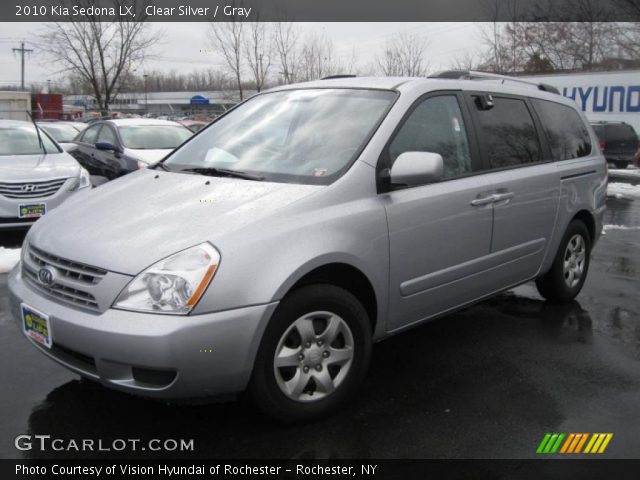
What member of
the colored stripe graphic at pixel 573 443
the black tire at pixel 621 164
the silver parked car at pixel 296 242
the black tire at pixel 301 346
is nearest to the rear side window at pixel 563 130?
Answer: the silver parked car at pixel 296 242

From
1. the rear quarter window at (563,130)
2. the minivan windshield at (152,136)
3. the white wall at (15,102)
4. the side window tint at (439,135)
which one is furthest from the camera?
the white wall at (15,102)

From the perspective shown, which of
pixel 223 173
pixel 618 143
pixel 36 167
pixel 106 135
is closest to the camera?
pixel 223 173

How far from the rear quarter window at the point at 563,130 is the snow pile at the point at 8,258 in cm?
523

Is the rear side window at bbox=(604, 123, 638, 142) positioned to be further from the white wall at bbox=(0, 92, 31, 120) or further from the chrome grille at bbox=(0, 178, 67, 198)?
the white wall at bbox=(0, 92, 31, 120)

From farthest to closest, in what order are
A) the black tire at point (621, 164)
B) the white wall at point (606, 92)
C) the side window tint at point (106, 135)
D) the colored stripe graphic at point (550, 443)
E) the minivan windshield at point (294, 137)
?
the white wall at point (606, 92) < the black tire at point (621, 164) < the side window tint at point (106, 135) < the minivan windshield at point (294, 137) < the colored stripe graphic at point (550, 443)

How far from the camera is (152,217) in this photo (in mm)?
2980

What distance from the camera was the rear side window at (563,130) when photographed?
4.70 m

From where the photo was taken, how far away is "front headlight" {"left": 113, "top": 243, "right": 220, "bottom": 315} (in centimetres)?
256

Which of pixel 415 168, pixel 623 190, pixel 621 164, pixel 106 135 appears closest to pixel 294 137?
pixel 415 168

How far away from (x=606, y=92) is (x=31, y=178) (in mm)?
21931

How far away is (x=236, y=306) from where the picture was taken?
260 centimetres

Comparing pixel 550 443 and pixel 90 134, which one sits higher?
pixel 90 134

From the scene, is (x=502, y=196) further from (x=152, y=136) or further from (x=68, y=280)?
(x=152, y=136)

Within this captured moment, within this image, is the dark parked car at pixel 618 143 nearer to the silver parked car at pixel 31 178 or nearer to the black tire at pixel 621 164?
the black tire at pixel 621 164
